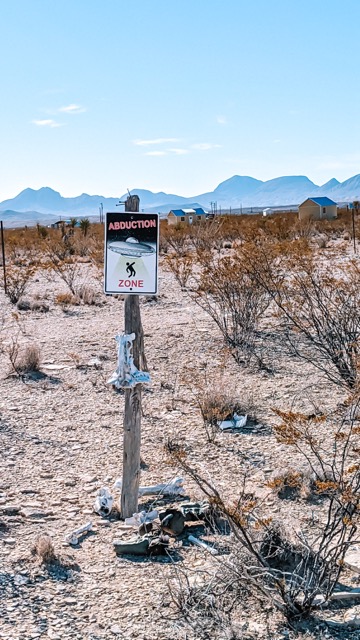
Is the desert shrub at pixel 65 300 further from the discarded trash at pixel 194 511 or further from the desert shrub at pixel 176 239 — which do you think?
the discarded trash at pixel 194 511

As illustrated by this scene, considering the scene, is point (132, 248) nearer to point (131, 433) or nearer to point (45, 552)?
point (131, 433)

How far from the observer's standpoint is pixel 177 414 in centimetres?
787

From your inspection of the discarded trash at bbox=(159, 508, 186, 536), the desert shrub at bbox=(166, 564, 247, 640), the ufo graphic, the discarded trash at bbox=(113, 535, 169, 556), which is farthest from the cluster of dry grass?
the ufo graphic

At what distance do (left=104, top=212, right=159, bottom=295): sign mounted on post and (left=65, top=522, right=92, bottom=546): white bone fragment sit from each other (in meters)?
1.57

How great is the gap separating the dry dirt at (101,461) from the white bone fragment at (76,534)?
47 millimetres

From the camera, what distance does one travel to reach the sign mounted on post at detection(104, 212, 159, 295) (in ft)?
16.6

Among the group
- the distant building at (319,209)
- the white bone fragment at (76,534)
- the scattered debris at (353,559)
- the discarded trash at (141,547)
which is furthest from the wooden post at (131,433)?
the distant building at (319,209)

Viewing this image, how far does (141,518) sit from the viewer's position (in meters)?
5.10

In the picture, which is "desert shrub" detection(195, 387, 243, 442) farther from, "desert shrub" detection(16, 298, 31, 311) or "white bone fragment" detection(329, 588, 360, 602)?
"desert shrub" detection(16, 298, 31, 311)

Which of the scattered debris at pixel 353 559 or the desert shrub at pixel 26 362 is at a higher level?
the desert shrub at pixel 26 362

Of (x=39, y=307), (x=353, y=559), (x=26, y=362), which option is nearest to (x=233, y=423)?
(x=353, y=559)

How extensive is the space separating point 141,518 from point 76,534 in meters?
0.44

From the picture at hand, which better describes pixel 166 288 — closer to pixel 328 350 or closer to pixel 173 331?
pixel 173 331

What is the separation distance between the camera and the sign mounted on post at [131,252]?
5.07 m
